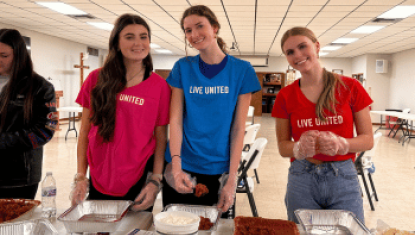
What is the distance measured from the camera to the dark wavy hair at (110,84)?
142 cm

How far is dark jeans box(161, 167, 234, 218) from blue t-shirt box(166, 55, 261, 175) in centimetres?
3

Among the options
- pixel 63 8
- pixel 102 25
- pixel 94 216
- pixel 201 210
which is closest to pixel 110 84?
pixel 94 216

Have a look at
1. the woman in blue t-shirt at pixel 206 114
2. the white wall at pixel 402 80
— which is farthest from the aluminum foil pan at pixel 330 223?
the white wall at pixel 402 80

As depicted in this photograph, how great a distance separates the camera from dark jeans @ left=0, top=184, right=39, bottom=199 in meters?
1.67

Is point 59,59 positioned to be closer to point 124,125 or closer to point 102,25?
point 102,25

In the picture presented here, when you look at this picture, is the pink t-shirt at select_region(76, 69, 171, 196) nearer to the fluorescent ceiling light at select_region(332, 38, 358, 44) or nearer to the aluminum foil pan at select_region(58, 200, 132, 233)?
the aluminum foil pan at select_region(58, 200, 132, 233)

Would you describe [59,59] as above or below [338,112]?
above

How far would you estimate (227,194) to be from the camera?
1.38 metres

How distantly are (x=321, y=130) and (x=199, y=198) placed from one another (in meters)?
0.64

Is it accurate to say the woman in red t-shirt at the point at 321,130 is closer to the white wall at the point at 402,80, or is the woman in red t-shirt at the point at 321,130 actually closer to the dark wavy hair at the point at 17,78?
the dark wavy hair at the point at 17,78

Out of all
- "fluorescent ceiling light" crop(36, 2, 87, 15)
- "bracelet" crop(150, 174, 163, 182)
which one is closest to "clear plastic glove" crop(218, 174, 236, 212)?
"bracelet" crop(150, 174, 163, 182)

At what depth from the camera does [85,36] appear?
409 inches

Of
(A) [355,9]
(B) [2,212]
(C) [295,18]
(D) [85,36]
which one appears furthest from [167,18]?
(B) [2,212]

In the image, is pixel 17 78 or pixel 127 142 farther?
pixel 17 78
